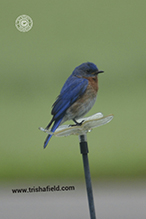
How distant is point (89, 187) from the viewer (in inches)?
42.1

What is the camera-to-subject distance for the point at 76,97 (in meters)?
1.34

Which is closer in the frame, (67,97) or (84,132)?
(84,132)

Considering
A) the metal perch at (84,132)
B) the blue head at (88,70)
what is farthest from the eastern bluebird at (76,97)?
the metal perch at (84,132)

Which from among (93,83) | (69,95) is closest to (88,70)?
(93,83)

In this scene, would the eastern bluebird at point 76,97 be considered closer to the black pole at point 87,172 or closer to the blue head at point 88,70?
the blue head at point 88,70

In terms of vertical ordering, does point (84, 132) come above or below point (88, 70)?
below

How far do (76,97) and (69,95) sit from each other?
35 mm

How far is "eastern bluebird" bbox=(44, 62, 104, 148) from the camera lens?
1293 millimetres

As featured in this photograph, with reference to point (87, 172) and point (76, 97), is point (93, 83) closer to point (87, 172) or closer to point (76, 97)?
point (76, 97)

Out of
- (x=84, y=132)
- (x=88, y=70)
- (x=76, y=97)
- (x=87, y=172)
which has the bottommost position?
(x=87, y=172)

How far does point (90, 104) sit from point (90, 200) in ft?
1.53

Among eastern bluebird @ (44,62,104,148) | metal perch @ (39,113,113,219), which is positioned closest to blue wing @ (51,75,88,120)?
eastern bluebird @ (44,62,104,148)

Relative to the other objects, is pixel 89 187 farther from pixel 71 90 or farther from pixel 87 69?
pixel 87 69

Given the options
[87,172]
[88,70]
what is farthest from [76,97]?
[87,172]
